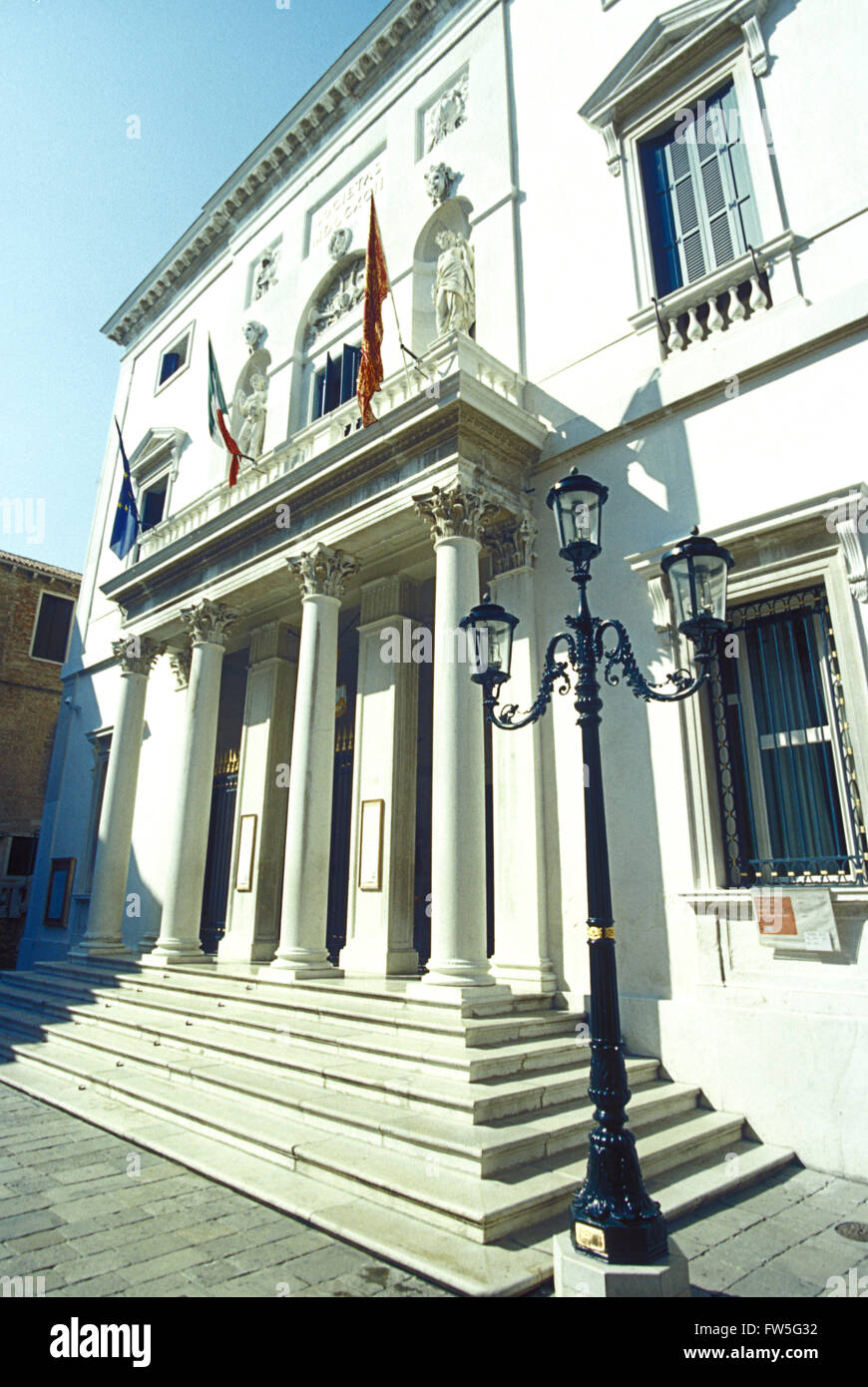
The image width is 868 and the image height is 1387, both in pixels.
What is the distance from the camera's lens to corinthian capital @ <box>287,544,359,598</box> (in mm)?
10781

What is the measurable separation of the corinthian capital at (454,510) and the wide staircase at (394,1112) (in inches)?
199

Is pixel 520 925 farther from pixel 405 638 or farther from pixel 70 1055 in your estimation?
pixel 70 1055

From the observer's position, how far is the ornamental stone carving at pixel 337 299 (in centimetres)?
1504

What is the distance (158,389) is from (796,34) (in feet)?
54.0

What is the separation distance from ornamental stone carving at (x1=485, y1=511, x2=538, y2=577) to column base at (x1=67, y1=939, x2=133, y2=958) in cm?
942

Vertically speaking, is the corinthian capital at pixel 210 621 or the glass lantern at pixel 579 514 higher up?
the corinthian capital at pixel 210 621

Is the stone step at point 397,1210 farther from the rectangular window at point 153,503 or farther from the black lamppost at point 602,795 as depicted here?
the rectangular window at point 153,503

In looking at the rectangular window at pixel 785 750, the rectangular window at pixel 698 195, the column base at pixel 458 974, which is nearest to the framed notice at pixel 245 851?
the column base at pixel 458 974

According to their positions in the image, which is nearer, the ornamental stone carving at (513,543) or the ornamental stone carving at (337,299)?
the ornamental stone carving at (513,543)

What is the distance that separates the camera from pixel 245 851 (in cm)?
1359

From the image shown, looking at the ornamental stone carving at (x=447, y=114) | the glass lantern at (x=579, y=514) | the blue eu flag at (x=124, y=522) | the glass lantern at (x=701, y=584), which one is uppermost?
the ornamental stone carving at (x=447, y=114)

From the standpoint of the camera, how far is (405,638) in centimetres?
1198
